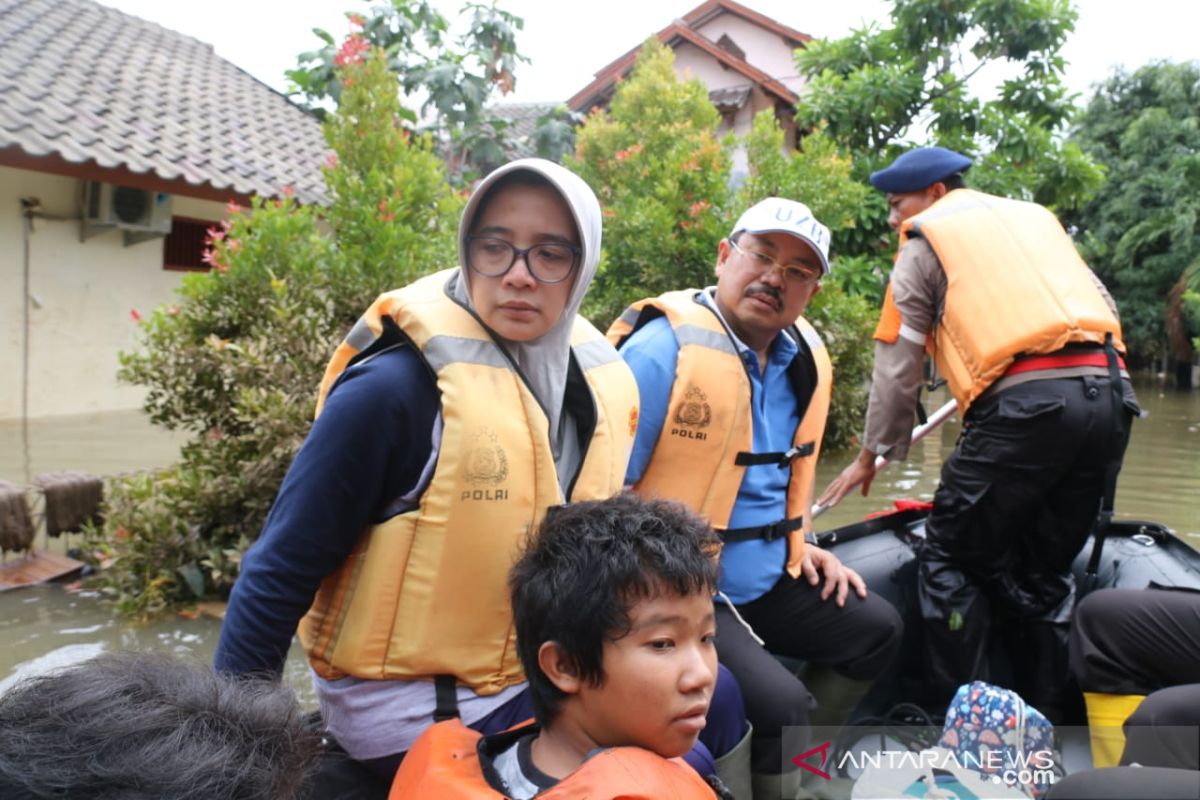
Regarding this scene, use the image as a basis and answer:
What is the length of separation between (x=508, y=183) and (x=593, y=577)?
2.65 feet

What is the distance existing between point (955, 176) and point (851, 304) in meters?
4.95

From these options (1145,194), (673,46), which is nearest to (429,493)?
(673,46)

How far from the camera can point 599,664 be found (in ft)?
5.12

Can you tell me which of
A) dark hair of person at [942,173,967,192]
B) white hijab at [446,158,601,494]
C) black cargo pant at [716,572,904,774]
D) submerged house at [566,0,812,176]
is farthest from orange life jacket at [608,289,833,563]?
submerged house at [566,0,812,176]

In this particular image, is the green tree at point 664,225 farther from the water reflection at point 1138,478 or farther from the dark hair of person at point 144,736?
the dark hair of person at point 144,736

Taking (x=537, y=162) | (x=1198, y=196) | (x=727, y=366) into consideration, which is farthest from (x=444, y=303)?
(x=1198, y=196)

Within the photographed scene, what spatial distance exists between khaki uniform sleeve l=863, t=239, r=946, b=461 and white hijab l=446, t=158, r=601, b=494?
63.3 inches

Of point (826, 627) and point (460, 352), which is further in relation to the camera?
point (826, 627)

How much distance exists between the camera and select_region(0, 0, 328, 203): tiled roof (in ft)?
24.5

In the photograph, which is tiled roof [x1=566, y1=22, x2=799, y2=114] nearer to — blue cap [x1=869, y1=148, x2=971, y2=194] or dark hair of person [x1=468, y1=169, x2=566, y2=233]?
blue cap [x1=869, y1=148, x2=971, y2=194]

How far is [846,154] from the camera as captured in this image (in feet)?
29.9

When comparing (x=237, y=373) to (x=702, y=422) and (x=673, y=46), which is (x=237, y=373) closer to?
(x=702, y=422)

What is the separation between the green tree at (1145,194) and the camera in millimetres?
20500

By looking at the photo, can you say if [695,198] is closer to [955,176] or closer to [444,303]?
[955,176]
